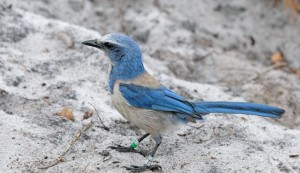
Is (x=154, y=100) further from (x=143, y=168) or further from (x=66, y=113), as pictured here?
(x=66, y=113)

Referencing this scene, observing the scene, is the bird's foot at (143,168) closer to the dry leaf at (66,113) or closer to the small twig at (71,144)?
the small twig at (71,144)

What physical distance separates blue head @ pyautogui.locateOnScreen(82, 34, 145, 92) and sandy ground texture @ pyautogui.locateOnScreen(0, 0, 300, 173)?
56cm

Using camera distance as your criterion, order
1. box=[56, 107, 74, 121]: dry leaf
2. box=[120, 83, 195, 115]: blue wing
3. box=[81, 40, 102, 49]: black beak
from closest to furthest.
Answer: box=[120, 83, 195, 115]: blue wing
box=[81, 40, 102, 49]: black beak
box=[56, 107, 74, 121]: dry leaf

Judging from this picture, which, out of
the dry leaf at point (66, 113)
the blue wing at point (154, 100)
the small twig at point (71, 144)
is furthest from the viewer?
the dry leaf at point (66, 113)

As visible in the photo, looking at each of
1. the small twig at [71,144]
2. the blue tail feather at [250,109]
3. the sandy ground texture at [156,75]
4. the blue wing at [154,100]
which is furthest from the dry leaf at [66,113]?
the blue tail feather at [250,109]

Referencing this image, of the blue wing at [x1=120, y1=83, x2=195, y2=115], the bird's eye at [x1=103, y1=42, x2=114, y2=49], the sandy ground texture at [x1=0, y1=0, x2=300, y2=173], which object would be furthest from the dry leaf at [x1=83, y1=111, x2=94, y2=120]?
the bird's eye at [x1=103, y1=42, x2=114, y2=49]

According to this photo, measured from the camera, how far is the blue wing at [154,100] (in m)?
4.26

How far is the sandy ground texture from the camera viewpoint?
4320 millimetres

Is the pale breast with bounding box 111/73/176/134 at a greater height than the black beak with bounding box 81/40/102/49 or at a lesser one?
lesser

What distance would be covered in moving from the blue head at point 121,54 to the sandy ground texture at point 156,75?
0.56 meters

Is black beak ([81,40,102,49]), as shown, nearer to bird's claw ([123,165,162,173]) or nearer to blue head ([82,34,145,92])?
blue head ([82,34,145,92])

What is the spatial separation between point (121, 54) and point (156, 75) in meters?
1.19

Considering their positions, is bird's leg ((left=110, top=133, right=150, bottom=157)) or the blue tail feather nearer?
the blue tail feather

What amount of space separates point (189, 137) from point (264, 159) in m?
0.70
